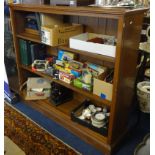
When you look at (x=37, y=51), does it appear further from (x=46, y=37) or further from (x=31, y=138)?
(x=31, y=138)

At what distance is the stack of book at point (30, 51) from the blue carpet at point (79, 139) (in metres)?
0.59

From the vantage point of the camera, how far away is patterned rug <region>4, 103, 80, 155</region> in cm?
168

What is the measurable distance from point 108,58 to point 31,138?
1.08 m

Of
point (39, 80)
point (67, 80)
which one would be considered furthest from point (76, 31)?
point (39, 80)

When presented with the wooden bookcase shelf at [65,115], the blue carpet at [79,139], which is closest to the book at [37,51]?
the wooden bookcase shelf at [65,115]

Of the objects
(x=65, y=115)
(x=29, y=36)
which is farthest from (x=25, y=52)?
(x=65, y=115)

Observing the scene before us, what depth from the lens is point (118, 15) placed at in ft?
3.93

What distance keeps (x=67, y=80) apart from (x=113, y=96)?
542 mm

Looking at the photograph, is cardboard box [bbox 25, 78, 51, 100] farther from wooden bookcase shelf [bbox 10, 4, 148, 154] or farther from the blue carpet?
the blue carpet

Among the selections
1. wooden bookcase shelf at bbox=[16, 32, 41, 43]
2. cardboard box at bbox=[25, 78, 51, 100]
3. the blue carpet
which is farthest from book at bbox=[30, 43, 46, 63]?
the blue carpet

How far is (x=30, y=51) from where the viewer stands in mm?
2178

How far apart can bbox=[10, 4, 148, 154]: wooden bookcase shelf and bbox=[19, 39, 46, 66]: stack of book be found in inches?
2.1

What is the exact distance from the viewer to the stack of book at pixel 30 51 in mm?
2146
